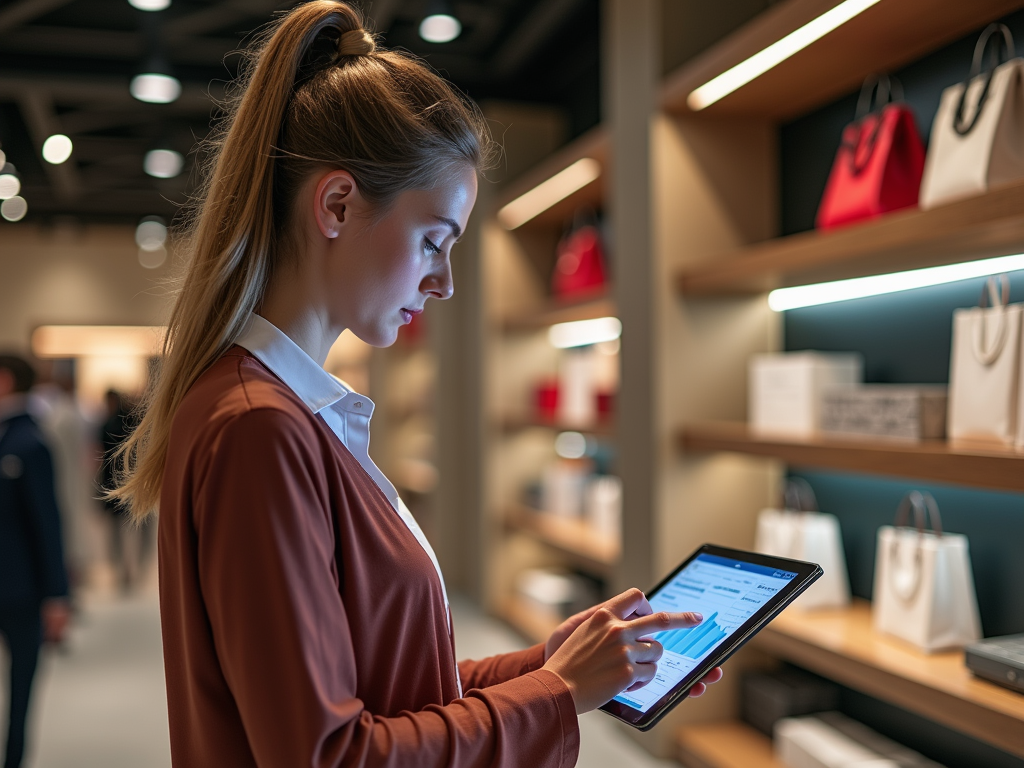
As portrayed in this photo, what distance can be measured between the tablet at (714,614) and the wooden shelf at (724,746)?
1791 millimetres

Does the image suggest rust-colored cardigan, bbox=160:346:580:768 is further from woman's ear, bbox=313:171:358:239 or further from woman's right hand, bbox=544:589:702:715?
woman's ear, bbox=313:171:358:239

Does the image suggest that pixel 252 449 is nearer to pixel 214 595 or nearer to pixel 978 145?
pixel 214 595

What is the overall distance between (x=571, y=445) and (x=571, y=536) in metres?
1.00

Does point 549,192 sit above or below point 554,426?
above

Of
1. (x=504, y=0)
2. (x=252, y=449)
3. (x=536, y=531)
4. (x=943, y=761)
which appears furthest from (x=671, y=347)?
(x=504, y=0)

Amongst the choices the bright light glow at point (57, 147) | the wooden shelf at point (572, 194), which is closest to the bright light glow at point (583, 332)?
the wooden shelf at point (572, 194)

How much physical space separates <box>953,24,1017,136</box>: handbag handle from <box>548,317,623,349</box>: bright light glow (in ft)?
6.50

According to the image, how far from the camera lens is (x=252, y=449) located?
32.3 inches

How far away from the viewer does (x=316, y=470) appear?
86cm

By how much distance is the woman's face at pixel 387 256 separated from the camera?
40.1 inches

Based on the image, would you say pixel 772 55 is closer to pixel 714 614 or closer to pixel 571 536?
pixel 714 614

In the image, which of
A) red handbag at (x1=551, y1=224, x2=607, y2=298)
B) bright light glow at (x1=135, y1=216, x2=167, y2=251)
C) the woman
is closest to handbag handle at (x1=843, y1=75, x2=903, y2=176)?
red handbag at (x1=551, y1=224, x2=607, y2=298)

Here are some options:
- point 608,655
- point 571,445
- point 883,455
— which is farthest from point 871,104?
point 571,445

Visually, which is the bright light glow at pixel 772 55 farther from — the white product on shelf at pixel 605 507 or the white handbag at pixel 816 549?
the white product on shelf at pixel 605 507
